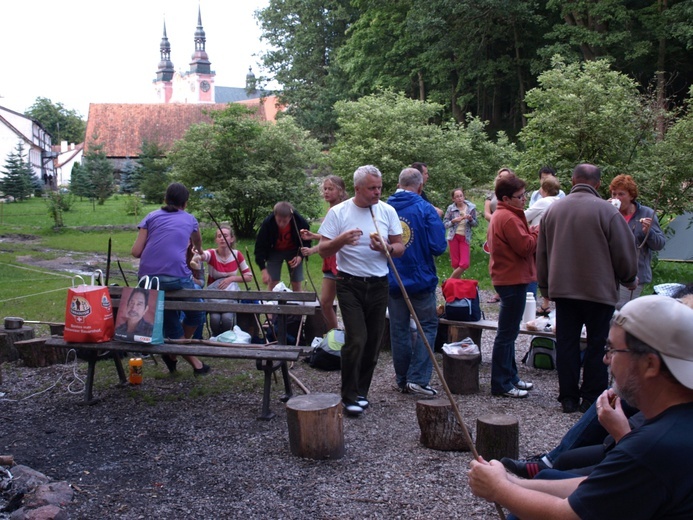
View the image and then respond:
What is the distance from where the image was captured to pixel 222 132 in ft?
61.2

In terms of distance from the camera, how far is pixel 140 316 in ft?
18.9

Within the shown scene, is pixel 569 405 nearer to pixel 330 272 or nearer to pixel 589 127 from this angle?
pixel 330 272

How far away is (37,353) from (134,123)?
7074cm

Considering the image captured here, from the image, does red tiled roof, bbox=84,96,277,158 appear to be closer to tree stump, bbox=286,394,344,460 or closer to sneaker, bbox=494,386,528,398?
sneaker, bbox=494,386,528,398

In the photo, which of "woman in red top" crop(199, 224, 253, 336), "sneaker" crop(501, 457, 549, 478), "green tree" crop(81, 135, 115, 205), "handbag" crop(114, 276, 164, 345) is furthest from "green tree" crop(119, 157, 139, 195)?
"sneaker" crop(501, 457, 549, 478)

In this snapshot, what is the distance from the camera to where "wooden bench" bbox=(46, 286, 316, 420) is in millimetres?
5613

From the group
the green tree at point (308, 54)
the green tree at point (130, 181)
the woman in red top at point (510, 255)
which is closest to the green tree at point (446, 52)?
the green tree at point (308, 54)

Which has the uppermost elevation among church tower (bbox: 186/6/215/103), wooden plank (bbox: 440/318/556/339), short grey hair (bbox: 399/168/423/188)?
church tower (bbox: 186/6/215/103)

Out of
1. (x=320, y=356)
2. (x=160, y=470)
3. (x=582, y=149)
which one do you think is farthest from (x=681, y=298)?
(x=582, y=149)

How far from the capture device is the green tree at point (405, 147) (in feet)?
48.9

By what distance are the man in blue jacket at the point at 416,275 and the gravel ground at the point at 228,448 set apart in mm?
313

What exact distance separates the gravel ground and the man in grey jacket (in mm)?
437

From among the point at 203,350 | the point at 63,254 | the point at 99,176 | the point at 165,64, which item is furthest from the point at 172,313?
the point at 165,64

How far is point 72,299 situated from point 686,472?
16.3 ft
